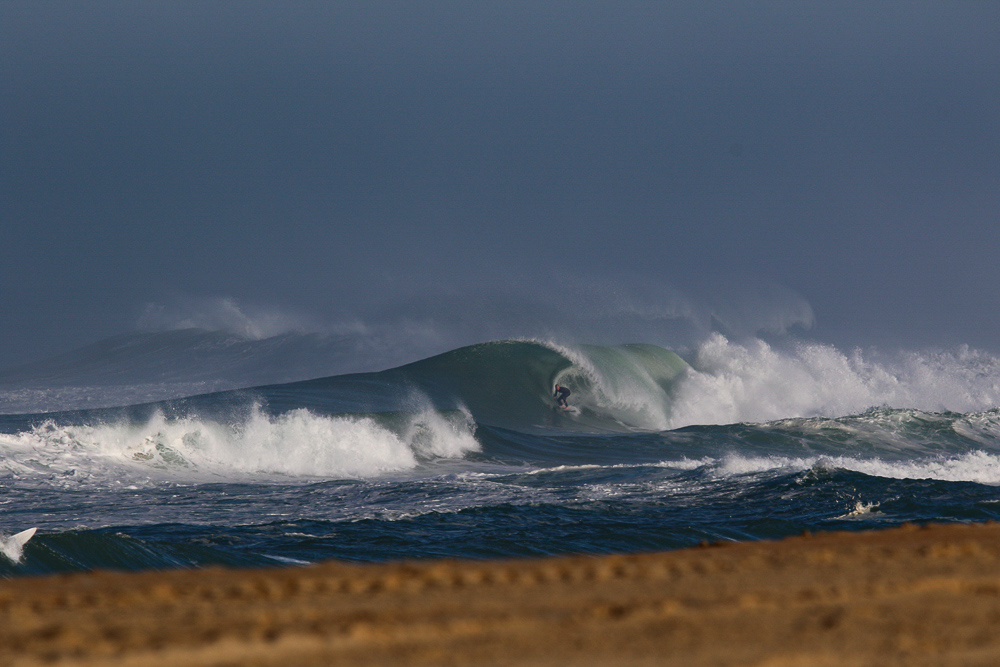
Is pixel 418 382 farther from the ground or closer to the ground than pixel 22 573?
farther from the ground

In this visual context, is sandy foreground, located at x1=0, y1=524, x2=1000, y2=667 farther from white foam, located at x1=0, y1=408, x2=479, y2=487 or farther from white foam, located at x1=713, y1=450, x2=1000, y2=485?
white foam, located at x1=0, y1=408, x2=479, y2=487

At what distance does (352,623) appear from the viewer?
2.98 metres

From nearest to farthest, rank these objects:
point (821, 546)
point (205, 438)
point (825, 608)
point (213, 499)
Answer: point (825, 608) → point (821, 546) → point (213, 499) → point (205, 438)

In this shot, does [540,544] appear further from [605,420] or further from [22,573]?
[605,420]

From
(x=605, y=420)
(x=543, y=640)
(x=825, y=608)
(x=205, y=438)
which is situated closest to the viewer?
(x=543, y=640)

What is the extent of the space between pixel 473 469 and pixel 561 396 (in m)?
11.1

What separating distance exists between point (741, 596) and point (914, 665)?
85 centimetres

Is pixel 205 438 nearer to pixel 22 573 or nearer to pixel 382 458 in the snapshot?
pixel 382 458

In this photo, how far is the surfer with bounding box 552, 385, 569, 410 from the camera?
26.6 metres

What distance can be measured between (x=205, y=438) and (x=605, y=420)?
40.8ft

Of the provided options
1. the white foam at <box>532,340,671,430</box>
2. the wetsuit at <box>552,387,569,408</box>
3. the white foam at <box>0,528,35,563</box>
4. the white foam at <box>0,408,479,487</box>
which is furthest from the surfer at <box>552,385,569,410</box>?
the white foam at <box>0,528,35,563</box>

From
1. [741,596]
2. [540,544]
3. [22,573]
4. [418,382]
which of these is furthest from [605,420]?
[741,596]

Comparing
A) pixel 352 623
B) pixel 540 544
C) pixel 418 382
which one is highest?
pixel 418 382

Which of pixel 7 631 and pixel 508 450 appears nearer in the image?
pixel 7 631
